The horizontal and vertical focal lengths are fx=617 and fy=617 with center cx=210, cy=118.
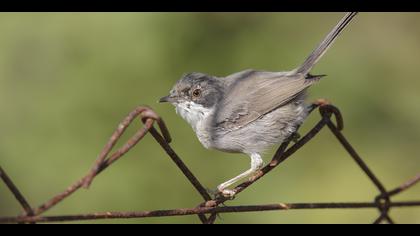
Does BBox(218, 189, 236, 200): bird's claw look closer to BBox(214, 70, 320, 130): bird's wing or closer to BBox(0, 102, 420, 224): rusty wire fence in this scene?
BBox(0, 102, 420, 224): rusty wire fence

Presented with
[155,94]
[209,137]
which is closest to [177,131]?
[155,94]

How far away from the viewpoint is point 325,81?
5.49 meters

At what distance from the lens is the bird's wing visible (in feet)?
13.7

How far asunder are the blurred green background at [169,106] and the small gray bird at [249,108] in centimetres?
69

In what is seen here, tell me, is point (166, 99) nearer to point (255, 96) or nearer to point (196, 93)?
point (196, 93)

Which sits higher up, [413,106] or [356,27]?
[356,27]

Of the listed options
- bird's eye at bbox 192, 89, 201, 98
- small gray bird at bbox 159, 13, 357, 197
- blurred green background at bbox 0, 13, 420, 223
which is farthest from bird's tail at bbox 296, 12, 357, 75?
blurred green background at bbox 0, 13, 420, 223

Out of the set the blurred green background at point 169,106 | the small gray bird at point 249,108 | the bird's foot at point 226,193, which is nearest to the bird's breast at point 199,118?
the small gray bird at point 249,108

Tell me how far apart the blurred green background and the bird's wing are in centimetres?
72

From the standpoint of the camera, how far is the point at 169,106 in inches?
200

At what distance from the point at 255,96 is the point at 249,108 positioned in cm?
11

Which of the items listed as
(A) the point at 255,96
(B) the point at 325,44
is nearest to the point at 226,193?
(A) the point at 255,96
